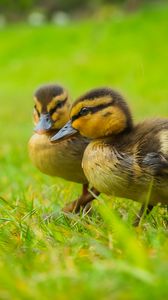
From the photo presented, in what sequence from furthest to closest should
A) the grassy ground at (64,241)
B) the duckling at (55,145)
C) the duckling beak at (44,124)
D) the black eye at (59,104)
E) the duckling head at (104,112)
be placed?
the black eye at (59,104) < the duckling beak at (44,124) < the duckling at (55,145) < the duckling head at (104,112) < the grassy ground at (64,241)

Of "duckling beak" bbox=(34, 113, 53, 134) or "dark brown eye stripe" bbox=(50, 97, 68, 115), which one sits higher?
"dark brown eye stripe" bbox=(50, 97, 68, 115)

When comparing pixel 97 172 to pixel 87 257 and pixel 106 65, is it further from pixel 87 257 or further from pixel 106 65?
pixel 106 65

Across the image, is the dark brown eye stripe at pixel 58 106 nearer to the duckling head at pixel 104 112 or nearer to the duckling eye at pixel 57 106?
the duckling eye at pixel 57 106

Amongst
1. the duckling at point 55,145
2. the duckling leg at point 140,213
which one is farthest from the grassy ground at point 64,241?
the duckling at point 55,145

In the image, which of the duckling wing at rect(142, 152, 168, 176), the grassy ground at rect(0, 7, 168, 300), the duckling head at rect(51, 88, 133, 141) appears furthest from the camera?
the duckling head at rect(51, 88, 133, 141)

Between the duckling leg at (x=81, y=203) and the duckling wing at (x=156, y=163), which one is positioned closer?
the duckling wing at (x=156, y=163)

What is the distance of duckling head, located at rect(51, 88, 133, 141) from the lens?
2705mm

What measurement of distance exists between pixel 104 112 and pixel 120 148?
236 millimetres

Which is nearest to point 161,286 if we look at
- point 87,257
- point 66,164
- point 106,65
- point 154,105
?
point 87,257

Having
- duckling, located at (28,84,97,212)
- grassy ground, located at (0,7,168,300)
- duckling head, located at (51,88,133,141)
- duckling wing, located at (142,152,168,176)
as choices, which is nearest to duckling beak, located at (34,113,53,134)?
duckling, located at (28,84,97,212)

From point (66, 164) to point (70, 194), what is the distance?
38 centimetres

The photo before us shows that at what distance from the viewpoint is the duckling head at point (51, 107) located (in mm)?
3457

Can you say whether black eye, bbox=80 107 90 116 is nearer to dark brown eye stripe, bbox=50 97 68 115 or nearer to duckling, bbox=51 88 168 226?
duckling, bbox=51 88 168 226

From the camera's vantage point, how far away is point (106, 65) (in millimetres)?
15633
